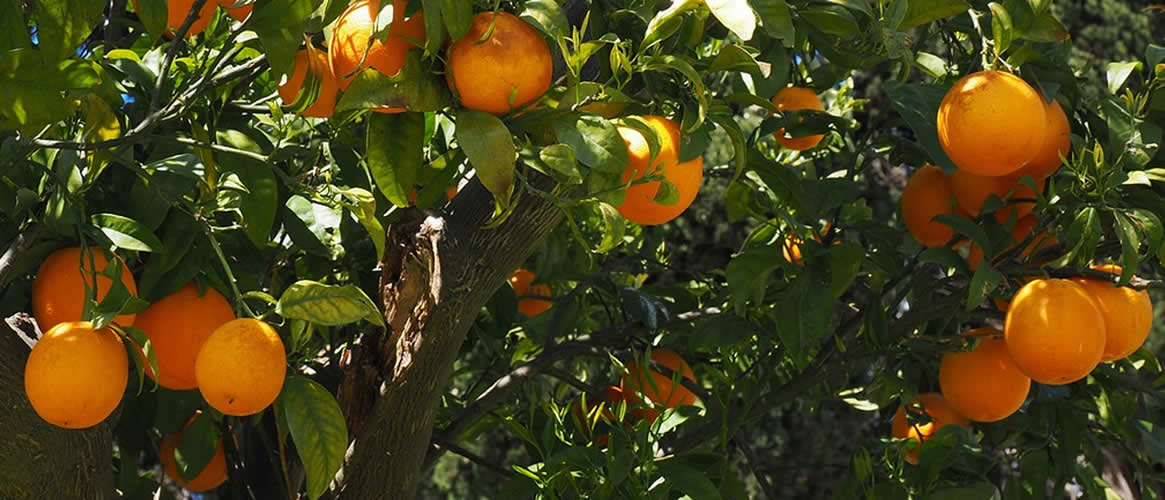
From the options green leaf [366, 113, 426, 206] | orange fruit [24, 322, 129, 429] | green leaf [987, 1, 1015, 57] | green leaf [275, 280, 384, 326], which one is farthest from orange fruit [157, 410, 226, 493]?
green leaf [987, 1, 1015, 57]

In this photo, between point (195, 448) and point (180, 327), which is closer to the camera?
point (180, 327)

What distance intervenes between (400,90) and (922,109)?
2.04 ft

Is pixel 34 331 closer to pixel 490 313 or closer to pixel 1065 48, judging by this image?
pixel 490 313

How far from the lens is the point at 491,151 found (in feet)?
2.51

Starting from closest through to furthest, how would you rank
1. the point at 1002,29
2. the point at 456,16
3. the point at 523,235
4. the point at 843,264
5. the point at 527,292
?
1. the point at 456,16
2. the point at 1002,29
3. the point at 523,235
4. the point at 843,264
5. the point at 527,292

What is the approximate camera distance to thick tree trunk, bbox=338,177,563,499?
1264 millimetres

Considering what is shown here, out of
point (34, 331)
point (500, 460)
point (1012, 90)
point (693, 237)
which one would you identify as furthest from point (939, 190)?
point (500, 460)

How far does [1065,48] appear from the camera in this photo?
1317 millimetres

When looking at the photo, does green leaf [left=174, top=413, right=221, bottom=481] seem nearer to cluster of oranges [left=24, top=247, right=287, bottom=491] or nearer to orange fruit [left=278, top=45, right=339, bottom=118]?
cluster of oranges [left=24, top=247, right=287, bottom=491]

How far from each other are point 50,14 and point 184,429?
747 millimetres

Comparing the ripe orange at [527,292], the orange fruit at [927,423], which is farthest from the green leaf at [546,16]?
the ripe orange at [527,292]

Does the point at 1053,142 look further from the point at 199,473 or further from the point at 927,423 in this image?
the point at 199,473

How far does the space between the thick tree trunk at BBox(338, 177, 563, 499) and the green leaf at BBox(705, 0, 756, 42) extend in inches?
17.6

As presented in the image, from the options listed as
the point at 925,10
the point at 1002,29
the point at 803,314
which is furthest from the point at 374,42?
the point at 803,314
